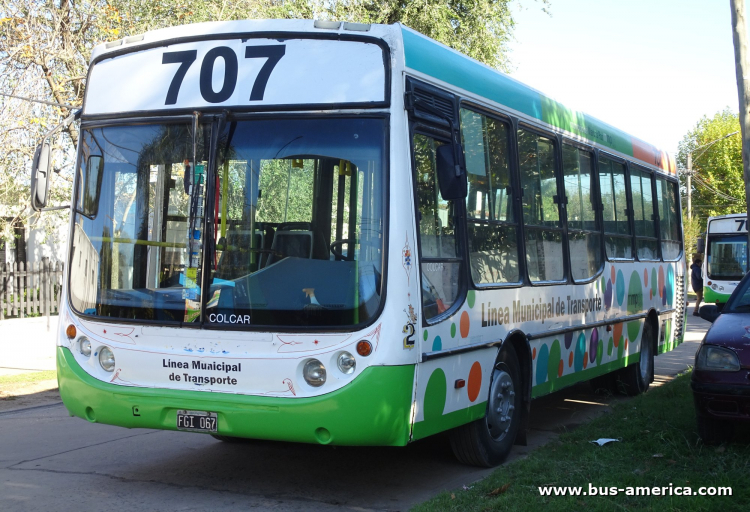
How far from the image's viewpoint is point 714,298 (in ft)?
89.5

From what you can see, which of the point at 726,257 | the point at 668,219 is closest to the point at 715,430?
the point at 668,219

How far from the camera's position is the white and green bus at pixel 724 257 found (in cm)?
2736

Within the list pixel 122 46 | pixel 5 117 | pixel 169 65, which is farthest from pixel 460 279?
pixel 5 117

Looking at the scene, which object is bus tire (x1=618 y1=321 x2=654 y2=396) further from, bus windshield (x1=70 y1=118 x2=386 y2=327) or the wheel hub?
bus windshield (x1=70 y1=118 x2=386 y2=327)

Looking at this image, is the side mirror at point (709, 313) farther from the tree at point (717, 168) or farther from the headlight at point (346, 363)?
the tree at point (717, 168)

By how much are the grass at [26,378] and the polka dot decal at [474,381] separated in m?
7.33

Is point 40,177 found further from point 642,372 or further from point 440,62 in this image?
point 642,372

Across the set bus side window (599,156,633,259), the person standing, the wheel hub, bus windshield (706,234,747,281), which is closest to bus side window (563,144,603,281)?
bus side window (599,156,633,259)

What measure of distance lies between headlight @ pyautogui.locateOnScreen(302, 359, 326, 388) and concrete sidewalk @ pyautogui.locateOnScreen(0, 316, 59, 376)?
27.1 ft

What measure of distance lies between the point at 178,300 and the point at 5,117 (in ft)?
35.6

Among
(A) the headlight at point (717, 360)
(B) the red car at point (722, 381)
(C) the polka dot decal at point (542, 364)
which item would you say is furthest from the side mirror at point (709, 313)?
(C) the polka dot decal at point (542, 364)

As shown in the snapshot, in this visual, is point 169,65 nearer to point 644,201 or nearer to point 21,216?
point 644,201

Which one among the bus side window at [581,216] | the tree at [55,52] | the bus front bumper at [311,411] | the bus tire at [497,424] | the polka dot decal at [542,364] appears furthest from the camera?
the tree at [55,52]

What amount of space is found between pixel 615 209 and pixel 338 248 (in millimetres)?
5591
